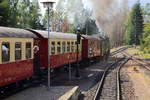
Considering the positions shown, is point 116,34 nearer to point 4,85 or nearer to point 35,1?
point 35,1

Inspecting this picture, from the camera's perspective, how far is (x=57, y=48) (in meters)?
27.4

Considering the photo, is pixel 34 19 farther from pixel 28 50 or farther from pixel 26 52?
pixel 26 52

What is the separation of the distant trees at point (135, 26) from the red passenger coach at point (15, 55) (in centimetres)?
10514

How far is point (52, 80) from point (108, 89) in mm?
4696

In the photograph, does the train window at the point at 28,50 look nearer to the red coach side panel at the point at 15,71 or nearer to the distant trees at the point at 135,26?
the red coach side panel at the point at 15,71

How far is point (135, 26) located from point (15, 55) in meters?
110

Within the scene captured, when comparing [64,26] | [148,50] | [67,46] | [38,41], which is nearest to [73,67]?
[67,46]

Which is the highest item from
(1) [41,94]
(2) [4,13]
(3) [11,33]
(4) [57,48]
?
(2) [4,13]

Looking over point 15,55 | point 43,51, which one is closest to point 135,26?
point 43,51

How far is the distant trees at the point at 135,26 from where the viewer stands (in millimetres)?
126375

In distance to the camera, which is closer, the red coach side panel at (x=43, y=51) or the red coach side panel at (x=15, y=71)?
the red coach side panel at (x=15, y=71)

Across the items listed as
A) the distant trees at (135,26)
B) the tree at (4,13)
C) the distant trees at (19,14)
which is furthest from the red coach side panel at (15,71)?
the distant trees at (135,26)

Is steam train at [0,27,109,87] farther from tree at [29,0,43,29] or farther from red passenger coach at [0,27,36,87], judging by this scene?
tree at [29,0,43,29]

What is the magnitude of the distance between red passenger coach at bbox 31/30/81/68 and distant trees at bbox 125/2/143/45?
307 feet
